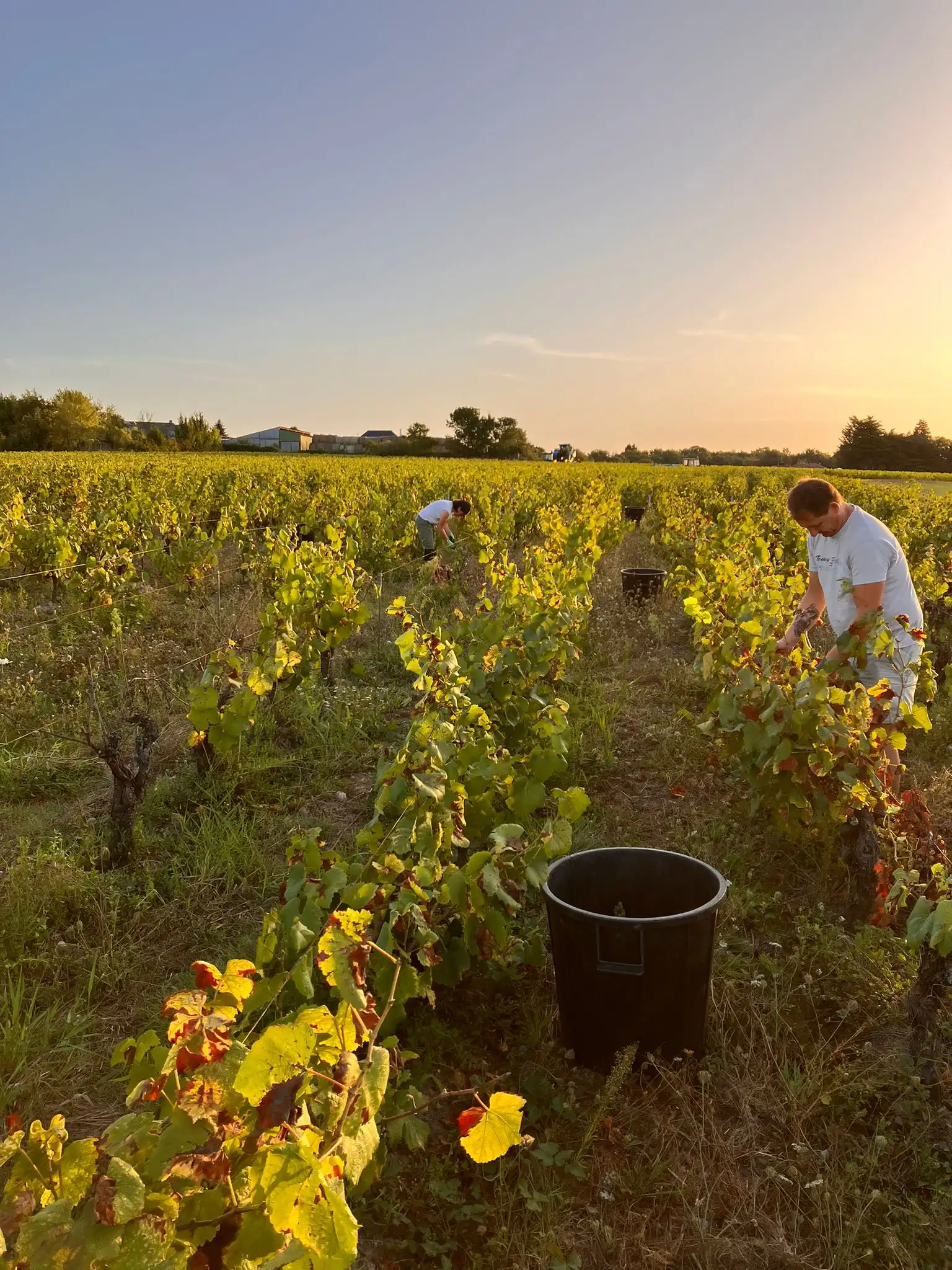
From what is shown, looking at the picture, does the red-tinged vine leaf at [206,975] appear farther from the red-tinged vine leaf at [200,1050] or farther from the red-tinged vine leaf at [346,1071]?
the red-tinged vine leaf at [346,1071]

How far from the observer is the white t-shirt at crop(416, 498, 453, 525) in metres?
9.14

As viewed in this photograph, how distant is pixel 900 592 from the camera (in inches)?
143

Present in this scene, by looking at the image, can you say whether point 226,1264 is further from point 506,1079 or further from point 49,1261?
point 506,1079

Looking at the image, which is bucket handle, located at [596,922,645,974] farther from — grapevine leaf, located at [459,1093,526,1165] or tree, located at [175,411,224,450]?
tree, located at [175,411,224,450]

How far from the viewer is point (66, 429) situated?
166ft

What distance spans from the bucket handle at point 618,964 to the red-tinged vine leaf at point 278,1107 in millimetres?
1206

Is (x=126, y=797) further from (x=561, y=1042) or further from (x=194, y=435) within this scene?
(x=194, y=435)

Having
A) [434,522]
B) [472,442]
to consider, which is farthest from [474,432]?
[434,522]

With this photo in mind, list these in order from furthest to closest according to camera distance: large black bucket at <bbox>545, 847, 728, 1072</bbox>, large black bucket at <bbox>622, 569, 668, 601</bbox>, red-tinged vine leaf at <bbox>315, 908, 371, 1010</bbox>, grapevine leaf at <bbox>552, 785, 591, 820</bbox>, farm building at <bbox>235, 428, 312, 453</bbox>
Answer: farm building at <bbox>235, 428, 312, 453</bbox> → large black bucket at <bbox>622, 569, 668, 601</bbox> → grapevine leaf at <bbox>552, 785, 591, 820</bbox> → large black bucket at <bbox>545, 847, 728, 1072</bbox> → red-tinged vine leaf at <bbox>315, 908, 371, 1010</bbox>

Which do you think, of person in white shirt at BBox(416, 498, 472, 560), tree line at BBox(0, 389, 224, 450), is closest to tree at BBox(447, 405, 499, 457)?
tree line at BBox(0, 389, 224, 450)

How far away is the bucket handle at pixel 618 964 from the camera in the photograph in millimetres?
2205

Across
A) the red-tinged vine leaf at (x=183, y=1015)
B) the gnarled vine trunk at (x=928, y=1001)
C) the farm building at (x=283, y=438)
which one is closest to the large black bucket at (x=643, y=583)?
the gnarled vine trunk at (x=928, y=1001)

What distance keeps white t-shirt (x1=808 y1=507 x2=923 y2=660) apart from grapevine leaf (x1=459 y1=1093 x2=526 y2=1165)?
2928 mm

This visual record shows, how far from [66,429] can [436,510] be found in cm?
4965
